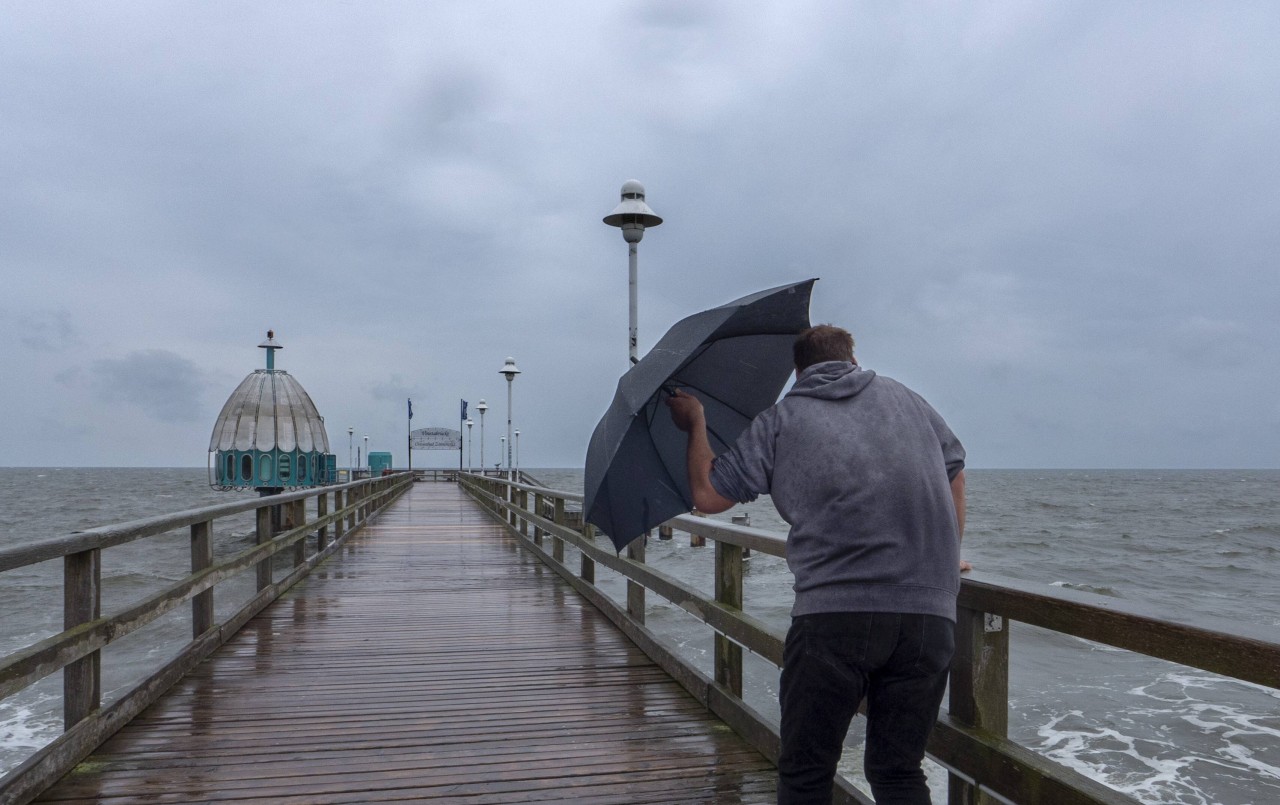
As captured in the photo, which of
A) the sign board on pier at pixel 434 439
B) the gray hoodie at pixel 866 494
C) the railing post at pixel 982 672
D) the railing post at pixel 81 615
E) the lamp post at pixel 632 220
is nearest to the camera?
the gray hoodie at pixel 866 494

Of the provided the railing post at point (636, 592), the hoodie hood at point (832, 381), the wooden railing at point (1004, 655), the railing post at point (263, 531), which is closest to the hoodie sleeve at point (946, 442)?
the hoodie hood at point (832, 381)

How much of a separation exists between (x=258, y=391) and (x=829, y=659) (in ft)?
153

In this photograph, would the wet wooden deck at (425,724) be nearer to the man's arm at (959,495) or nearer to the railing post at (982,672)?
the railing post at (982,672)

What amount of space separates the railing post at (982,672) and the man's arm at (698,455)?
77cm

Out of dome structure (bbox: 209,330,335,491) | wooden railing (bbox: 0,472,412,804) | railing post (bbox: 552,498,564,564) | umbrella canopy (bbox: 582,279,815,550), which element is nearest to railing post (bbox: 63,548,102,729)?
wooden railing (bbox: 0,472,412,804)

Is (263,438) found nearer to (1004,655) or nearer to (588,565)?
(588,565)

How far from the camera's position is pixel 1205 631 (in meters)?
1.94

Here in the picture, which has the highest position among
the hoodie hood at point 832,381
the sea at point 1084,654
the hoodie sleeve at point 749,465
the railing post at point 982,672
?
the hoodie hood at point 832,381

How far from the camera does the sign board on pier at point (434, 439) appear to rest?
91312 millimetres

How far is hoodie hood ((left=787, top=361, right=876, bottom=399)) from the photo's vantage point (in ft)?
8.26

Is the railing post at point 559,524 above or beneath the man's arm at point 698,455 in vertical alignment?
beneath

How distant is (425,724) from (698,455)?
9.53ft

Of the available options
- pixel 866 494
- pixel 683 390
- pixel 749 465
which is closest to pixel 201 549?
pixel 683 390

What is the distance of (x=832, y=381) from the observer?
8.36ft
